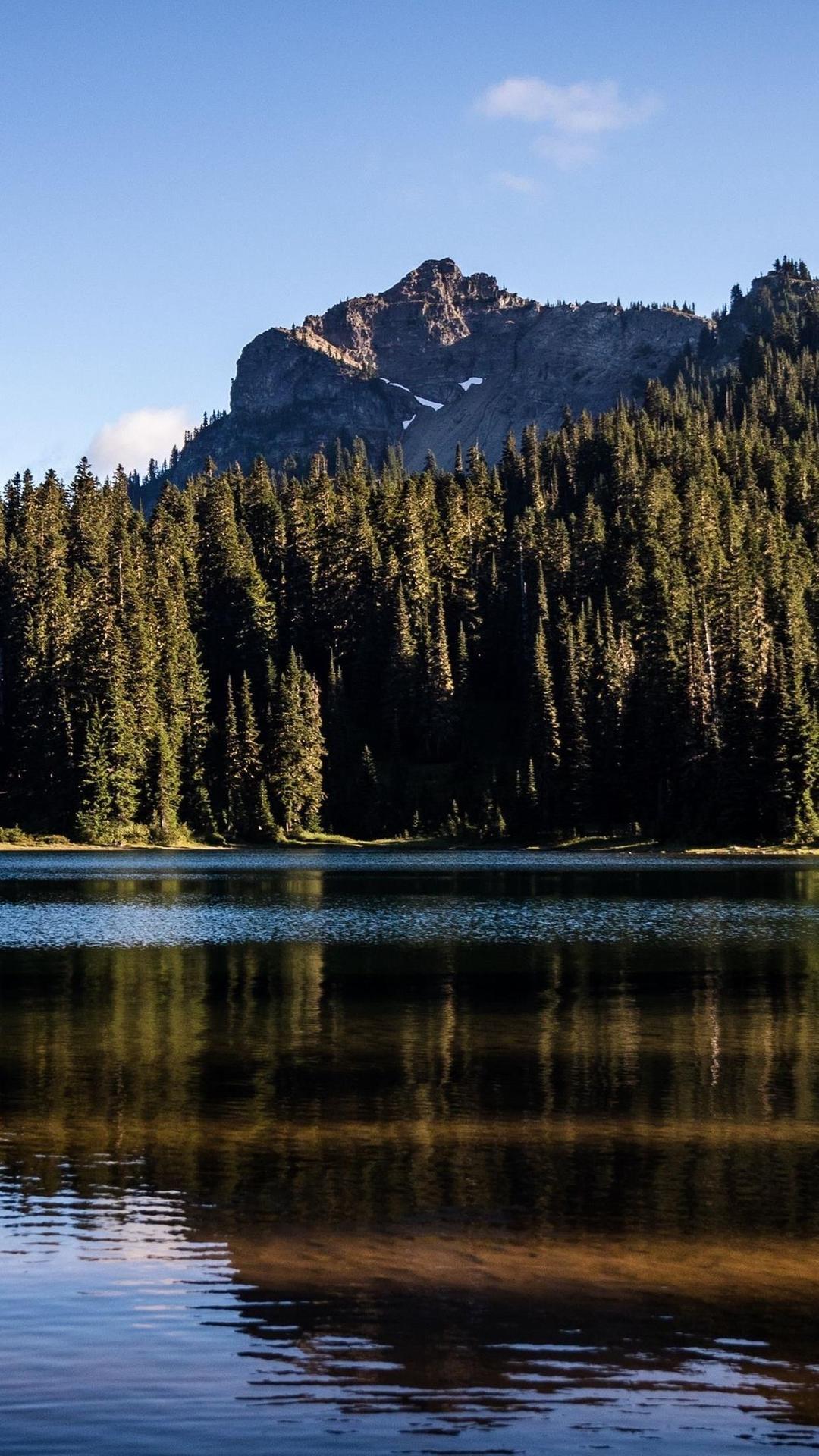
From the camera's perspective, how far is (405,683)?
180m

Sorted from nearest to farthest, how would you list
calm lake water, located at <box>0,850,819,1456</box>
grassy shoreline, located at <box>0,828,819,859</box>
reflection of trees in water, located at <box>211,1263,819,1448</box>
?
calm lake water, located at <box>0,850,819,1456</box>, reflection of trees in water, located at <box>211,1263,819,1448</box>, grassy shoreline, located at <box>0,828,819,859</box>

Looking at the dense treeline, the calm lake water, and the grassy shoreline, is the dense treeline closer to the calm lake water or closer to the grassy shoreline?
the grassy shoreline

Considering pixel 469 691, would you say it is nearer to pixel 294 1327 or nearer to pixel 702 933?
pixel 702 933

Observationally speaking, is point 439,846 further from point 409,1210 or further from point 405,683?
point 409,1210

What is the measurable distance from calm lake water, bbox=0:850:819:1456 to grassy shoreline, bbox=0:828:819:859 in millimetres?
88103

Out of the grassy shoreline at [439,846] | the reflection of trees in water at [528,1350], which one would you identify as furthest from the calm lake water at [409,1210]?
the grassy shoreline at [439,846]

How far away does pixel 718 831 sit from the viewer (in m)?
139

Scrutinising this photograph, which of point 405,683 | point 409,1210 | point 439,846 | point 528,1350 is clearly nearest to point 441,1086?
point 409,1210

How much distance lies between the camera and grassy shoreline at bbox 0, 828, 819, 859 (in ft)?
431

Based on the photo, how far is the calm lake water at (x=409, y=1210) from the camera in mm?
12414

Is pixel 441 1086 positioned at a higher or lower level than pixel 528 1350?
higher

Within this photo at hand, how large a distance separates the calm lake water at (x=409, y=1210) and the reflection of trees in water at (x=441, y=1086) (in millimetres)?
104

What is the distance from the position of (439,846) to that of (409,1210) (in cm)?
13480

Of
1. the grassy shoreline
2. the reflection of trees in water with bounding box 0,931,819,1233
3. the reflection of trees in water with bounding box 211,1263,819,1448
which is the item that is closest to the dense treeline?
the grassy shoreline
